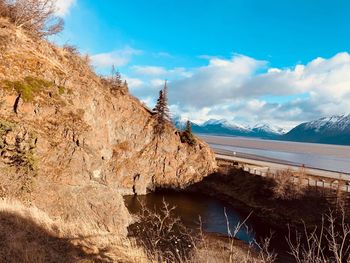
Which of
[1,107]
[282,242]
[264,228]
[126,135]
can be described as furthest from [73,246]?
[126,135]

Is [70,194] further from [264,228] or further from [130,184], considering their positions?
[130,184]

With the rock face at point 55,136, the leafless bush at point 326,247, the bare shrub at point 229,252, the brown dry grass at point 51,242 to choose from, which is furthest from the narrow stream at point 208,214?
the brown dry grass at point 51,242

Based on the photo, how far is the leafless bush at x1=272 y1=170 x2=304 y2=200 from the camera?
45644 mm

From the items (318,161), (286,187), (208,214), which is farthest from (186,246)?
(318,161)

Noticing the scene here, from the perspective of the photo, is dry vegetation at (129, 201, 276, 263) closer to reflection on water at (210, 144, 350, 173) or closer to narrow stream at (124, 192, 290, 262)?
narrow stream at (124, 192, 290, 262)

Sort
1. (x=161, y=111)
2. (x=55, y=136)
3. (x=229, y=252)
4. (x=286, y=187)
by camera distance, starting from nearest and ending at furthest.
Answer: (x=229, y=252), (x=55, y=136), (x=286, y=187), (x=161, y=111)

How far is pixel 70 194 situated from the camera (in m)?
27.5

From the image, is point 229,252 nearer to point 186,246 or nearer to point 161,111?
point 186,246

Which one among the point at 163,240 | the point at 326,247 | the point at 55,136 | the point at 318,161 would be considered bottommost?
the point at 326,247

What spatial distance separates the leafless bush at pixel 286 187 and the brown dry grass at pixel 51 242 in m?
40.9

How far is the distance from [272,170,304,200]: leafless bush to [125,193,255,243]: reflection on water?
6.66 metres

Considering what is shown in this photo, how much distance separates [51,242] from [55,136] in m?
26.1

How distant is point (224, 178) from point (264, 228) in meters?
20.4

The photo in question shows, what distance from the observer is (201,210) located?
47.5m
